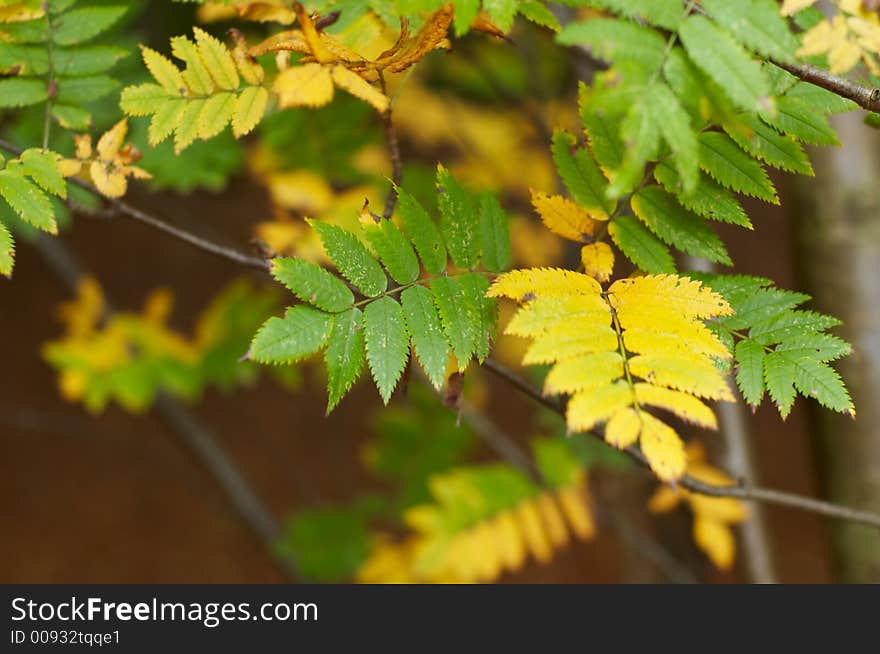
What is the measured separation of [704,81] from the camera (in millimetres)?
761

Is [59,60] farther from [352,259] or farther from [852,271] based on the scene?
[852,271]

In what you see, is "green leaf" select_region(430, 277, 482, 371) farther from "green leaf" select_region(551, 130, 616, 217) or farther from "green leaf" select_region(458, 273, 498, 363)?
"green leaf" select_region(551, 130, 616, 217)

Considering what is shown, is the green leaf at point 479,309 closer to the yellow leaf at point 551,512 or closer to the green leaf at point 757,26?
the green leaf at point 757,26

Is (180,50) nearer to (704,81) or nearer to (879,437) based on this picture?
(704,81)

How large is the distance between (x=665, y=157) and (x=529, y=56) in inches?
51.3

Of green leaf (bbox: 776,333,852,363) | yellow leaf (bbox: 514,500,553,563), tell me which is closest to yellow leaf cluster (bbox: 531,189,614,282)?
green leaf (bbox: 776,333,852,363)

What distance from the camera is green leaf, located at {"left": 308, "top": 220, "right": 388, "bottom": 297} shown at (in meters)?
0.92

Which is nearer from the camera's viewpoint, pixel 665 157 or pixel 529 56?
pixel 665 157

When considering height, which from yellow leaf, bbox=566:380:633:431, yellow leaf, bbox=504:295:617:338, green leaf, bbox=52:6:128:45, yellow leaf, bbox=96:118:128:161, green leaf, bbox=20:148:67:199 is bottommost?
yellow leaf, bbox=566:380:633:431

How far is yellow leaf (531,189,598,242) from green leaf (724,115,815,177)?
0.61 feet

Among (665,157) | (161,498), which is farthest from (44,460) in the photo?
(665,157)

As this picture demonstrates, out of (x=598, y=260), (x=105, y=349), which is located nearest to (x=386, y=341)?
(x=598, y=260)

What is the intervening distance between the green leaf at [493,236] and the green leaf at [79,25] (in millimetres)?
509

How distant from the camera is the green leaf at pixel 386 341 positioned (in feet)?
2.87
